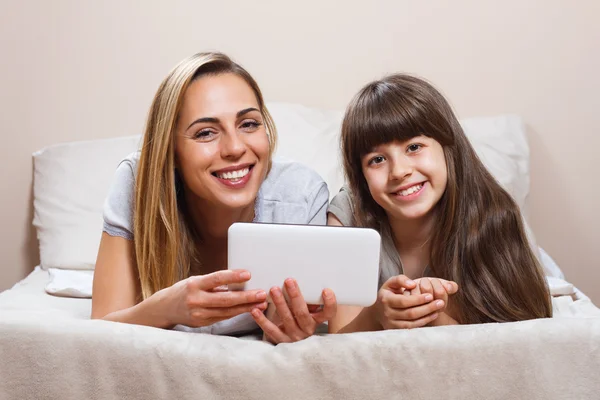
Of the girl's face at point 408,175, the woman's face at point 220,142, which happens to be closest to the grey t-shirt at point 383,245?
the girl's face at point 408,175

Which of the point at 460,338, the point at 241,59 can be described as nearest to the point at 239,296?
the point at 460,338

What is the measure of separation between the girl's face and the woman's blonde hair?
0.31m

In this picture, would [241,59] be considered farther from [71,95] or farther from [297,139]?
[71,95]

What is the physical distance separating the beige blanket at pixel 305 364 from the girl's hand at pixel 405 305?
181 millimetres

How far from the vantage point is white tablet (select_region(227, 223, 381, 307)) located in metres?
0.96

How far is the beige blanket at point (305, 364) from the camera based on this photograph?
84cm

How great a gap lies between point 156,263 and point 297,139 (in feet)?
2.51

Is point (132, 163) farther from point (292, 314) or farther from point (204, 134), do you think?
point (292, 314)

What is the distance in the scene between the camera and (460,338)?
2.84ft

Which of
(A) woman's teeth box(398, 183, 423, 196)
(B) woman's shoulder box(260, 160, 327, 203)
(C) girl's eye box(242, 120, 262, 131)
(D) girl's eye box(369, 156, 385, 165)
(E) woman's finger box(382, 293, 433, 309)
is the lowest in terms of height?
(E) woman's finger box(382, 293, 433, 309)

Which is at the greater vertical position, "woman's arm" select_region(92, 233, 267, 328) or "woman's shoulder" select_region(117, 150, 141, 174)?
"woman's shoulder" select_region(117, 150, 141, 174)

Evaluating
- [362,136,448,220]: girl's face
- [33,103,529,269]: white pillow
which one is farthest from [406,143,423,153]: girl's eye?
[33,103,529,269]: white pillow

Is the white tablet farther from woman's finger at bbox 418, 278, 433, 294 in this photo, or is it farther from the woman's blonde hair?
the woman's blonde hair

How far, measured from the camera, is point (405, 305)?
3.47 feet
